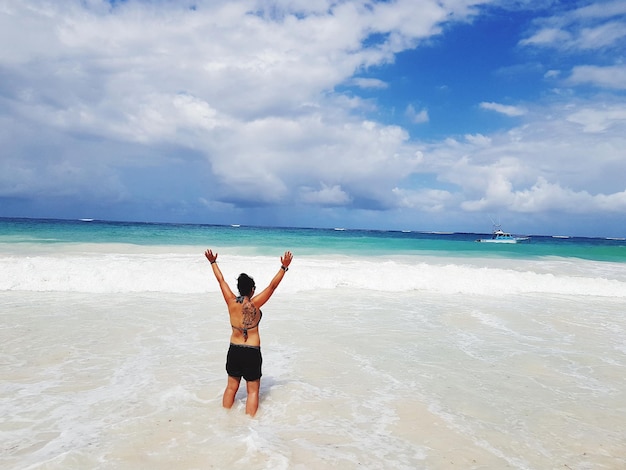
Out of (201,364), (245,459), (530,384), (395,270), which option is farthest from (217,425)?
(395,270)

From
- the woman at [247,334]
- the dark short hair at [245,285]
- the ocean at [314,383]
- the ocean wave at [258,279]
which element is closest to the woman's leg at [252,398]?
the woman at [247,334]

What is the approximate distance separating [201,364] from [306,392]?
216 cm

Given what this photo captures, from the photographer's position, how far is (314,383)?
6.55 m

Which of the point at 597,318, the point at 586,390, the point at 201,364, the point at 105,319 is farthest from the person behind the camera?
the point at 597,318

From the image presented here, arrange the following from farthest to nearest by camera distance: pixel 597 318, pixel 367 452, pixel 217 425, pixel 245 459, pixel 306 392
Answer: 1. pixel 597 318
2. pixel 306 392
3. pixel 217 425
4. pixel 367 452
5. pixel 245 459

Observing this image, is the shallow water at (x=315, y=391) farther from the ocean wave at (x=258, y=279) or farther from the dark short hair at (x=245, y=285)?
the ocean wave at (x=258, y=279)

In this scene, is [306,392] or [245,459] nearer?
[245,459]

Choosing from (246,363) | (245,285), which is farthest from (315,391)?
(245,285)

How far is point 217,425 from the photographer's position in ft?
16.4

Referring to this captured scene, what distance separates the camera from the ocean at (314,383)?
448cm

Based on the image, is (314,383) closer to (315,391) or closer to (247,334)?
(315,391)

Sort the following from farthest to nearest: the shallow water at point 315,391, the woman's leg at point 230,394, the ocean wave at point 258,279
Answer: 1. the ocean wave at point 258,279
2. the woman's leg at point 230,394
3. the shallow water at point 315,391

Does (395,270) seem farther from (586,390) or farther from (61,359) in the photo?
(61,359)

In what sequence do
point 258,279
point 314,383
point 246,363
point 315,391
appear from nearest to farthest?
point 246,363 → point 315,391 → point 314,383 → point 258,279
